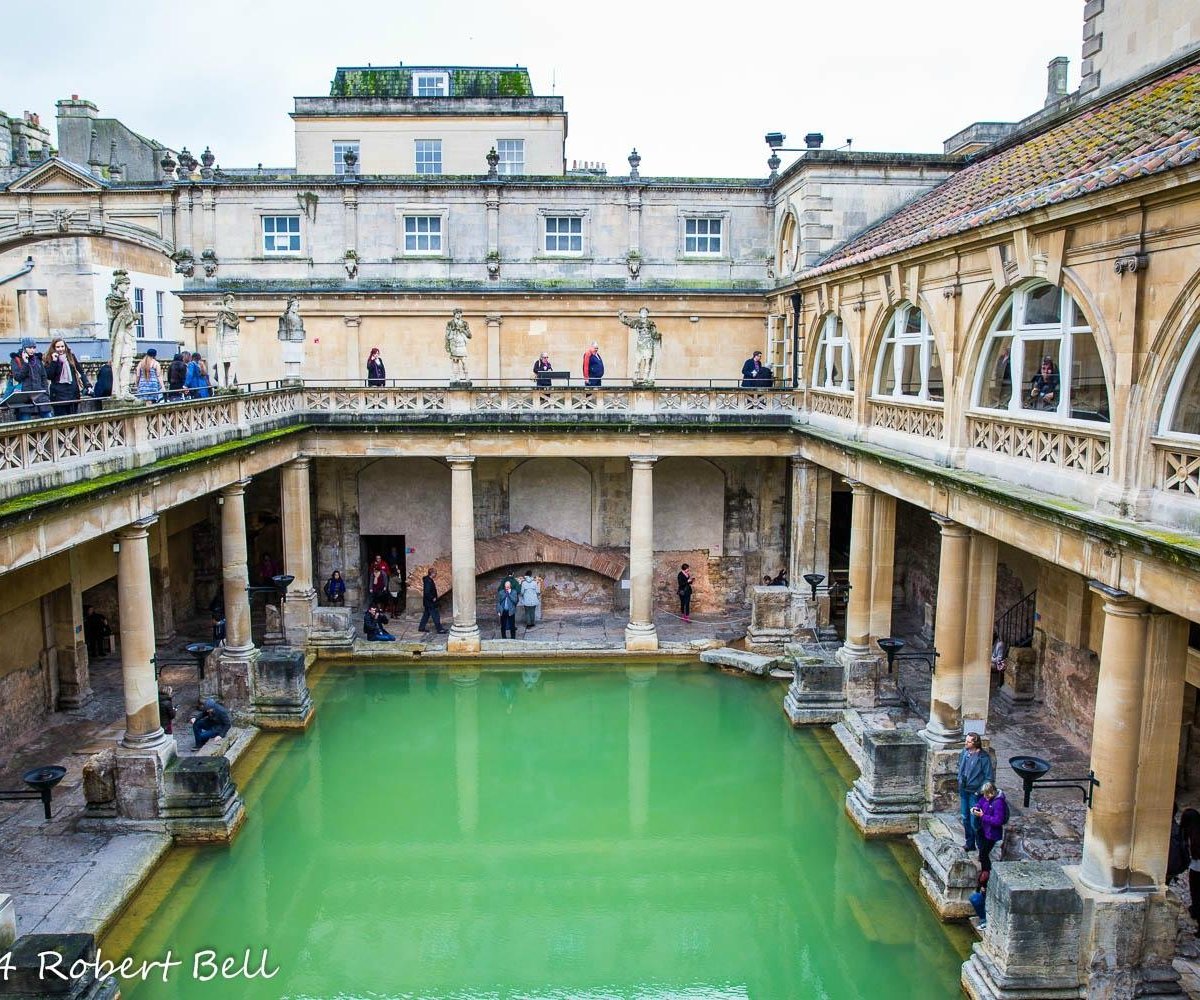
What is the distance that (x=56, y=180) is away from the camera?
29.1 meters

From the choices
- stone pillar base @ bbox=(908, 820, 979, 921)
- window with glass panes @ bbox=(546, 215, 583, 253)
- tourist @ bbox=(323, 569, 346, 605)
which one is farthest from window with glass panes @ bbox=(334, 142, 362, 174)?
stone pillar base @ bbox=(908, 820, 979, 921)

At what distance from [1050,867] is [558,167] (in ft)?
93.9

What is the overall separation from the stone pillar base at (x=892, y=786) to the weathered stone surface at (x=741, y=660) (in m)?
7.68

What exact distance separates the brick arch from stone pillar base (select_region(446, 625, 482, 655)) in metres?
3.77

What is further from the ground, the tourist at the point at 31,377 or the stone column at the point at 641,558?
the tourist at the point at 31,377

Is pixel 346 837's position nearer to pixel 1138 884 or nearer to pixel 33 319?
pixel 1138 884

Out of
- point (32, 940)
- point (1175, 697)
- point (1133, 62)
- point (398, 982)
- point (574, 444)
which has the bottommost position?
point (398, 982)

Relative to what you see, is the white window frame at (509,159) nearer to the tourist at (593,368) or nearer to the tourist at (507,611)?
the tourist at (593,368)

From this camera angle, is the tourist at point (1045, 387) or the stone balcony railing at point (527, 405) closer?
the tourist at point (1045, 387)

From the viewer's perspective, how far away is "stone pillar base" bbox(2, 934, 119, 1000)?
10555 mm

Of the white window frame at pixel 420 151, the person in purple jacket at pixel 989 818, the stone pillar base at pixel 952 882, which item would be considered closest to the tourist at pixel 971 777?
the stone pillar base at pixel 952 882

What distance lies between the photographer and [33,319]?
35250mm

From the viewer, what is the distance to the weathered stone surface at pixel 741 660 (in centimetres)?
2380

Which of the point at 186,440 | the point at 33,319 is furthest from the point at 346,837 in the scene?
the point at 33,319
